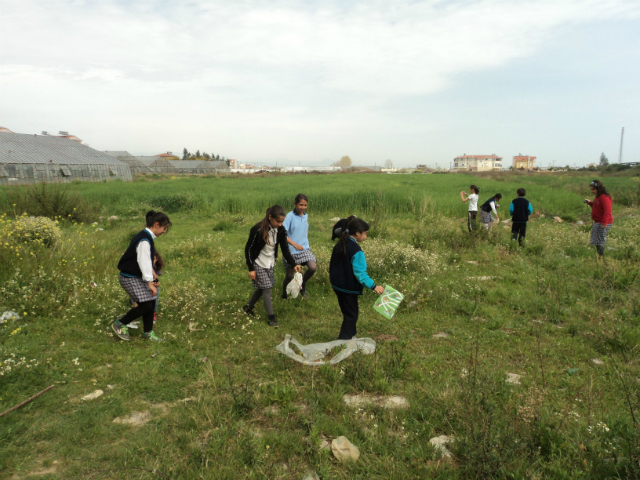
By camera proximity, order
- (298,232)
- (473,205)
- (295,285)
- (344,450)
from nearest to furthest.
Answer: (344,450), (295,285), (298,232), (473,205)

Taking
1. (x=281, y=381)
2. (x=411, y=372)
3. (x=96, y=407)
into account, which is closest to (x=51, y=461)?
(x=96, y=407)

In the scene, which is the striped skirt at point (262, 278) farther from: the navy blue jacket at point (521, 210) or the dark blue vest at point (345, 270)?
the navy blue jacket at point (521, 210)

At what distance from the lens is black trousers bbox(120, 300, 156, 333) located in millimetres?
4535

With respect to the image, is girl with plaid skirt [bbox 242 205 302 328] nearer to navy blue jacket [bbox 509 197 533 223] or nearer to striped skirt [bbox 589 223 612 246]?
navy blue jacket [bbox 509 197 533 223]

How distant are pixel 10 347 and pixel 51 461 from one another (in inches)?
89.7

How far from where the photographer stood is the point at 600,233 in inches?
321

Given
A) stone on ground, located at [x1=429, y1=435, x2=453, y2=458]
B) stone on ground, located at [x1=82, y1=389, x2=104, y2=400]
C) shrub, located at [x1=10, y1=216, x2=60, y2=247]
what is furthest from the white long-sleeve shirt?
shrub, located at [x1=10, y1=216, x2=60, y2=247]

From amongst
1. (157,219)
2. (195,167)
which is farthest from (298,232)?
(195,167)

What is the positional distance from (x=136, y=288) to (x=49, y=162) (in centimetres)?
3425

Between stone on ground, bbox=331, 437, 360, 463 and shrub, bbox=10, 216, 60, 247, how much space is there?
23.6ft

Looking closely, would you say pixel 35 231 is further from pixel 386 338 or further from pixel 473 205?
pixel 473 205

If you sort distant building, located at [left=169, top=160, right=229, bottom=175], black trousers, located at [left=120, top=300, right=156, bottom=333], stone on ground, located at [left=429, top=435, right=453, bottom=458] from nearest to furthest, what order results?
stone on ground, located at [left=429, top=435, right=453, bottom=458]
black trousers, located at [left=120, top=300, right=156, bottom=333]
distant building, located at [left=169, top=160, right=229, bottom=175]

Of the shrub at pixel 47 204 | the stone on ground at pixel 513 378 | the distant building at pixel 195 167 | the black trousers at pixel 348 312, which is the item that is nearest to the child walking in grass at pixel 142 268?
the black trousers at pixel 348 312

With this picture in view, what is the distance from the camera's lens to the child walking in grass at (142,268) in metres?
4.31
